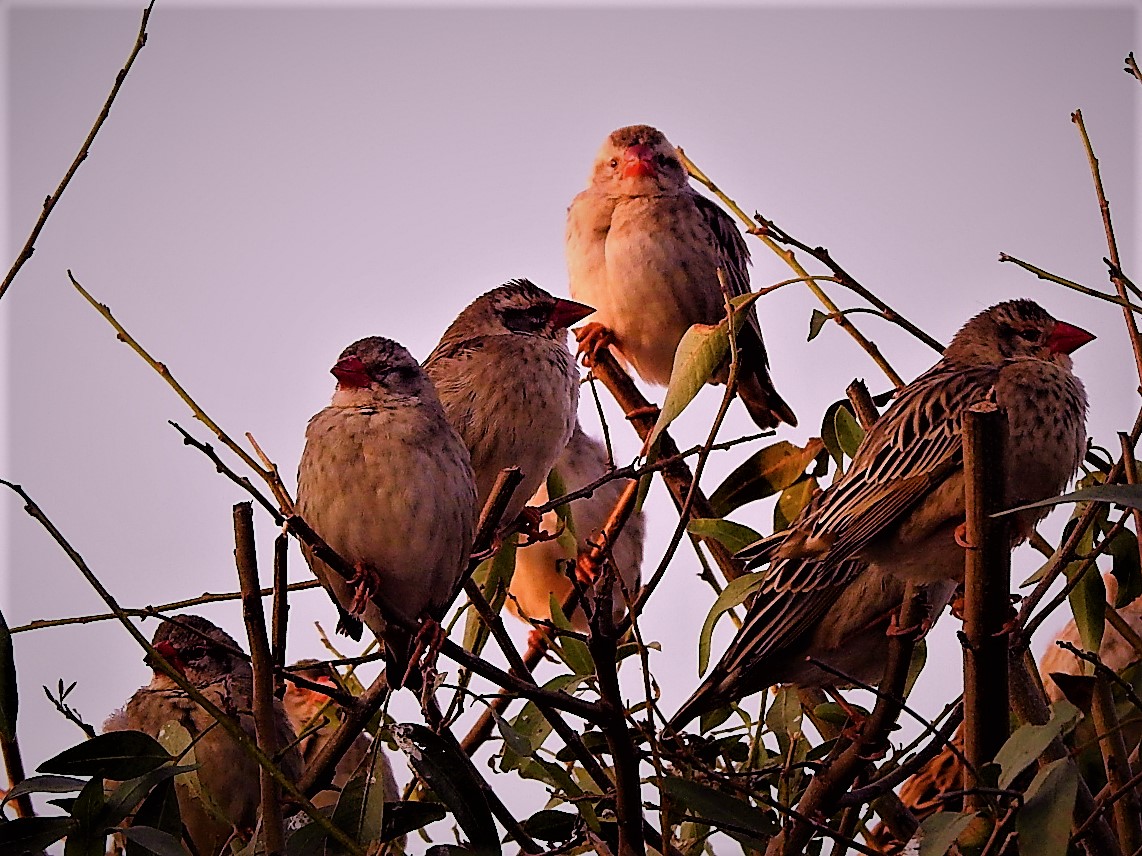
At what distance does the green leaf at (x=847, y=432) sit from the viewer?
1858mm

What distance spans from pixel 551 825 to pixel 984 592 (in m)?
0.57

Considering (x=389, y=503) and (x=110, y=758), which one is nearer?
(x=110, y=758)

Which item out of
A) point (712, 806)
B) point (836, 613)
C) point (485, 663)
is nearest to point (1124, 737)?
point (836, 613)

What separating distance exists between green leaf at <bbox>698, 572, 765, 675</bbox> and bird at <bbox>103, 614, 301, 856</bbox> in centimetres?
62

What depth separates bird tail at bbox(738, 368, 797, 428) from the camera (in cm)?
306

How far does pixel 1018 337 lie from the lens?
1.91m

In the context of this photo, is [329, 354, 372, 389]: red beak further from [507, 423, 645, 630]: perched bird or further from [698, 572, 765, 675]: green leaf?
[507, 423, 645, 630]: perched bird

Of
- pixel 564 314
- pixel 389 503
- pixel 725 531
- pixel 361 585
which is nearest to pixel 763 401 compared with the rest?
pixel 564 314

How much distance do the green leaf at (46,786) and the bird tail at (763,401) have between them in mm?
2014

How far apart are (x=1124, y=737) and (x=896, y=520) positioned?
1.40ft

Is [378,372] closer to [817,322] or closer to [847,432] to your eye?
[817,322]

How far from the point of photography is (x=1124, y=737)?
173 centimetres

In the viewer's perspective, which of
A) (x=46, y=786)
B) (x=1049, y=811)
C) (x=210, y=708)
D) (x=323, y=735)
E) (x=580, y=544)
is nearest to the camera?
(x=1049, y=811)

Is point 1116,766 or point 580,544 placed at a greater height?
point 580,544
